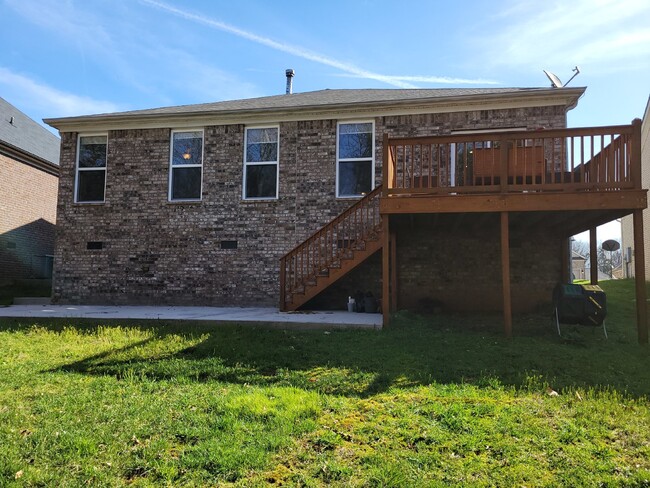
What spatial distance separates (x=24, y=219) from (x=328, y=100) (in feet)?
36.6

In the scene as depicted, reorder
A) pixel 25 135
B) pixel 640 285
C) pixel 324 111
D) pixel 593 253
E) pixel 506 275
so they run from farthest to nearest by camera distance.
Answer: pixel 25 135 < pixel 324 111 < pixel 593 253 < pixel 506 275 < pixel 640 285

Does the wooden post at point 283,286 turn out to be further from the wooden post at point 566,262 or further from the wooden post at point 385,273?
the wooden post at point 566,262

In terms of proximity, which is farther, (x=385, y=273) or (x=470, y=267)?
(x=470, y=267)

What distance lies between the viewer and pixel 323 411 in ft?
11.4

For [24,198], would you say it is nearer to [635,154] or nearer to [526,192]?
[526,192]

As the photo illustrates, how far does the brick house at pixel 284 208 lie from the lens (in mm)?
8898

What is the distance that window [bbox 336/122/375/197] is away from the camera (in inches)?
387

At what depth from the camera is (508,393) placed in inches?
153

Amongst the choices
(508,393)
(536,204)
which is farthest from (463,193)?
(508,393)

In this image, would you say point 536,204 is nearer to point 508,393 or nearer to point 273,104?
point 508,393

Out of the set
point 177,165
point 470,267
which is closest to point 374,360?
point 470,267

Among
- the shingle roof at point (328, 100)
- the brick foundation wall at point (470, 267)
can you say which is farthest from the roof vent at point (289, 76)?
the brick foundation wall at point (470, 267)

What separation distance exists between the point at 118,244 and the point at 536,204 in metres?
9.28

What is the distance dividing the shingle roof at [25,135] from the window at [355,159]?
36.1 feet
